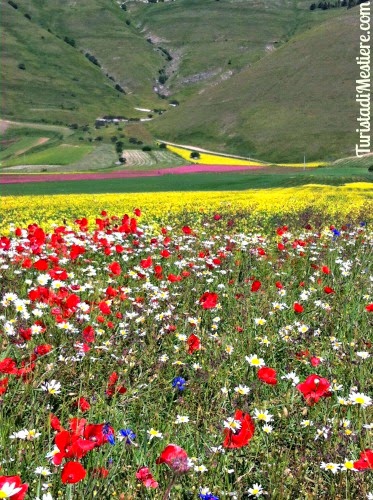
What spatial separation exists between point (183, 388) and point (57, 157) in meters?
101

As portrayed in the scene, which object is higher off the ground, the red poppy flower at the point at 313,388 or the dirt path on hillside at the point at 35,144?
the dirt path on hillside at the point at 35,144

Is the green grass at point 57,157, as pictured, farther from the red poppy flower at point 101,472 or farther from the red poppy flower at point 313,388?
the red poppy flower at point 101,472

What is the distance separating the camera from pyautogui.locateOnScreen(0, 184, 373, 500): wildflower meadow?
252cm

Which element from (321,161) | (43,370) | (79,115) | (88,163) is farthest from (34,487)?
(79,115)

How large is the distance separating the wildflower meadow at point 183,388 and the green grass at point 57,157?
9000 centimetres

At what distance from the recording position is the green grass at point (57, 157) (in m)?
95.9

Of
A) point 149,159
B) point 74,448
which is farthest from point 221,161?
point 74,448

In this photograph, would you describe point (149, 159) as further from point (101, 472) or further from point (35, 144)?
point (101, 472)

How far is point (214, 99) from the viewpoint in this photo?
143375mm

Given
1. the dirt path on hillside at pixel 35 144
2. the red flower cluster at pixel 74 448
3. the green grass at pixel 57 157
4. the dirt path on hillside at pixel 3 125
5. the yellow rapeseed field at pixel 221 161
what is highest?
the dirt path on hillside at pixel 3 125

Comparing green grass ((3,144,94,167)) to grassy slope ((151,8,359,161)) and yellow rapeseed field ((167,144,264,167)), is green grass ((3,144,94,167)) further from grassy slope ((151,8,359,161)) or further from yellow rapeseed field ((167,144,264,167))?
grassy slope ((151,8,359,161))

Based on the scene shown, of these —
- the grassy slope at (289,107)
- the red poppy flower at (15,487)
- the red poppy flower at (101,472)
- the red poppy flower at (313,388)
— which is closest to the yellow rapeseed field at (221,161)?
the grassy slope at (289,107)

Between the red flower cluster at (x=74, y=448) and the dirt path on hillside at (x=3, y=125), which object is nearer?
the red flower cluster at (x=74, y=448)

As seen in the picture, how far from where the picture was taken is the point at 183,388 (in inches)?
138
